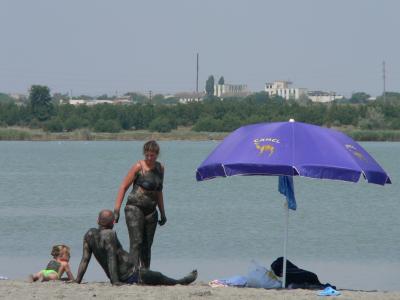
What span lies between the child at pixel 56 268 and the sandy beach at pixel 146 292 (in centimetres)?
47

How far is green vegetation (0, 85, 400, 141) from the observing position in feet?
385

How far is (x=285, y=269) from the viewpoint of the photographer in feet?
46.3

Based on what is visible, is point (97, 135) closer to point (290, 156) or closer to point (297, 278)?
point (297, 278)

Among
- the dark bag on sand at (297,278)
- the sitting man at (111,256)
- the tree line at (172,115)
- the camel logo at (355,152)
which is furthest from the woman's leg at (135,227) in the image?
the tree line at (172,115)

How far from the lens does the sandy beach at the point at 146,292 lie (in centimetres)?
1328

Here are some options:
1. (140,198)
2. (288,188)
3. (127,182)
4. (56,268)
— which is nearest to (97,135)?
(56,268)

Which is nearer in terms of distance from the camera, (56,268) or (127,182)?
(127,182)

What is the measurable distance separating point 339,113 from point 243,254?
3737 inches

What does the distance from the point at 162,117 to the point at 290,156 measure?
350ft

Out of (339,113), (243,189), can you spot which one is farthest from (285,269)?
(339,113)

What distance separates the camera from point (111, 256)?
544 inches

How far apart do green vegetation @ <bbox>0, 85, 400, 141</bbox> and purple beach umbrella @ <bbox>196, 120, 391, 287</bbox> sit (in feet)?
329

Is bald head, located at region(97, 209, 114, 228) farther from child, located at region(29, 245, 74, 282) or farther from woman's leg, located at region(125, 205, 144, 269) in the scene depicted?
child, located at region(29, 245, 74, 282)

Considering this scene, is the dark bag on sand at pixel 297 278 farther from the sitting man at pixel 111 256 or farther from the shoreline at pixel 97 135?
the shoreline at pixel 97 135
